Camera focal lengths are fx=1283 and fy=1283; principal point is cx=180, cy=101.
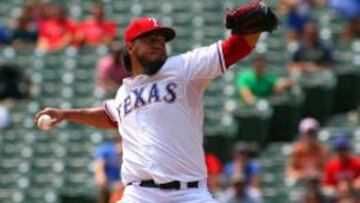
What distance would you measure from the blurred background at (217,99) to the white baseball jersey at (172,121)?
4477 millimetres

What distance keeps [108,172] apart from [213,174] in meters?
1.12

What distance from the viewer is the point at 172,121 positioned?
671 centimetres

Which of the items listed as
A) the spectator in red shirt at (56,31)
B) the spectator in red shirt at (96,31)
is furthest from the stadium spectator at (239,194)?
the spectator in red shirt at (56,31)

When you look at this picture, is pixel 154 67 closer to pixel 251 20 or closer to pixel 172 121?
pixel 172 121

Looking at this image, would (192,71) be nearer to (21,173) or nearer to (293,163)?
(293,163)

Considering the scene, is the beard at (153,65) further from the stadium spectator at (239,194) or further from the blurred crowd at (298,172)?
the stadium spectator at (239,194)

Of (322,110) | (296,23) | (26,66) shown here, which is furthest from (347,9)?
(26,66)

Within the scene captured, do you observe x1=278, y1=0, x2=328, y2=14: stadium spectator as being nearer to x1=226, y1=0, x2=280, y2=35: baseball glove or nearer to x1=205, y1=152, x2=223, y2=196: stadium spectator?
x1=205, y1=152, x2=223, y2=196: stadium spectator

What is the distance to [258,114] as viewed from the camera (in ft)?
45.1

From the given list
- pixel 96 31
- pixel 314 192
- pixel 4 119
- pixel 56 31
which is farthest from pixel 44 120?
pixel 56 31

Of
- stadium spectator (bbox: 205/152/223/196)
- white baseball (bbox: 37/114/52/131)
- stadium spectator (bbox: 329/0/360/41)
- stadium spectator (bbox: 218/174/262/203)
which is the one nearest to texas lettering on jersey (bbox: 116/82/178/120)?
white baseball (bbox: 37/114/52/131)

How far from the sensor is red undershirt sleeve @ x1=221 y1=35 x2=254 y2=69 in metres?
6.56

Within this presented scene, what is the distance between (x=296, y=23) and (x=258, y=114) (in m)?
1.88

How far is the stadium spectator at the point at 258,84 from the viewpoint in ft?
45.4
